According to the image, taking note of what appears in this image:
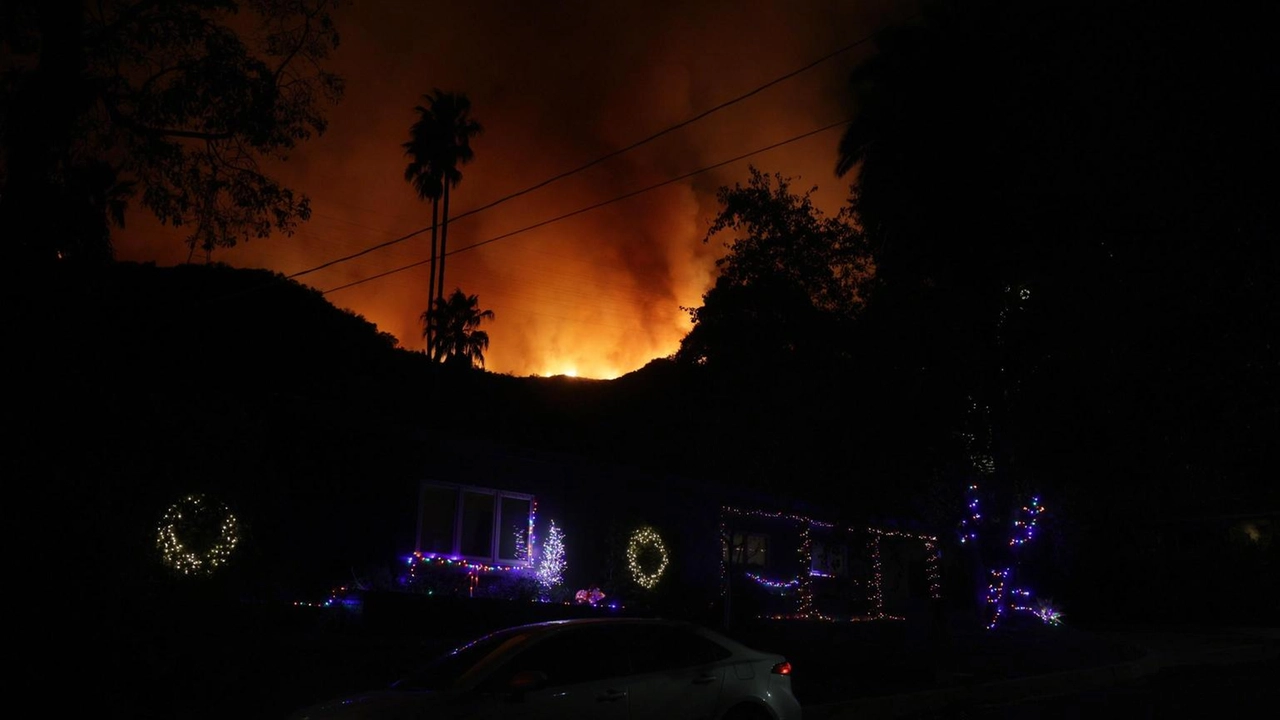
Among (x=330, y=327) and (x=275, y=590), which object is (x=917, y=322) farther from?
(x=330, y=327)

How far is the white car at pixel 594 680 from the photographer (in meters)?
6.73

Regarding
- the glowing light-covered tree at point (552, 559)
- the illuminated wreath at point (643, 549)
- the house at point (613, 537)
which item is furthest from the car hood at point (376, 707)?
the illuminated wreath at point (643, 549)

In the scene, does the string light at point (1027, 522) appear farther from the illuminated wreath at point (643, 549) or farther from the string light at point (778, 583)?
the illuminated wreath at point (643, 549)

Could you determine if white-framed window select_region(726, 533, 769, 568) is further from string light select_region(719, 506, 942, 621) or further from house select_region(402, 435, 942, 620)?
string light select_region(719, 506, 942, 621)

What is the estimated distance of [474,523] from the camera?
17.7 m

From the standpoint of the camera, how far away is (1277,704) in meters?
11.4

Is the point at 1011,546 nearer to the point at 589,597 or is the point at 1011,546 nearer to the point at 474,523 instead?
the point at 589,597

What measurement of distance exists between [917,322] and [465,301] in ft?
99.7

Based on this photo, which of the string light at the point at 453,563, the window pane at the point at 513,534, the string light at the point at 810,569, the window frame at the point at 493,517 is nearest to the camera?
the string light at the point at 453,563

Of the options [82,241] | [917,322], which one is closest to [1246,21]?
[917,322]

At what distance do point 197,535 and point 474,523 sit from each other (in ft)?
16.6

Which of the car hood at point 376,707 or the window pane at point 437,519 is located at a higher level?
the window pane at point 437,519

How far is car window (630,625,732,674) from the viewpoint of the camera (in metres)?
7.54

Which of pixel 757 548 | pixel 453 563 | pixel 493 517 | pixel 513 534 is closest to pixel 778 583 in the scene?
pixel 757 548
